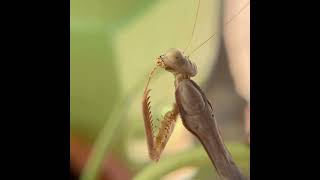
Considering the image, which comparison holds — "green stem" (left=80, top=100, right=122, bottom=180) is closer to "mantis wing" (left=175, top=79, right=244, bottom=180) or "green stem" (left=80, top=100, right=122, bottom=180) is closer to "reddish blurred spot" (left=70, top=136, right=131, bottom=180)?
"reddish blurred spot" (left=70, top=136, right=131, bottom=180)

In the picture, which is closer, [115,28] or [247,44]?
[115,28]

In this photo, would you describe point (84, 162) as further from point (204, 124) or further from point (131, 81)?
point (204, 124)

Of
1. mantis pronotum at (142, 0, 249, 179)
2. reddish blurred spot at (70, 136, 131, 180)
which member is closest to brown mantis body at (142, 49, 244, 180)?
mantis pronotum at (142, 0, 249, 179)

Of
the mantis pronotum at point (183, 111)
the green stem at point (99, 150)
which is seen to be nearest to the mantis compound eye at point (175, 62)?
the mantis pronotum at point (183, 111)

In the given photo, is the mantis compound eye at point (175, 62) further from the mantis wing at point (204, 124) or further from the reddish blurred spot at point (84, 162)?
the reddish blurred spot at point (84, 162)

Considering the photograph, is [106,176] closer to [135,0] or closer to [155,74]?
[155,74]

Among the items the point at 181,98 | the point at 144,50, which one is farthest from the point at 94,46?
the point at 181,98
